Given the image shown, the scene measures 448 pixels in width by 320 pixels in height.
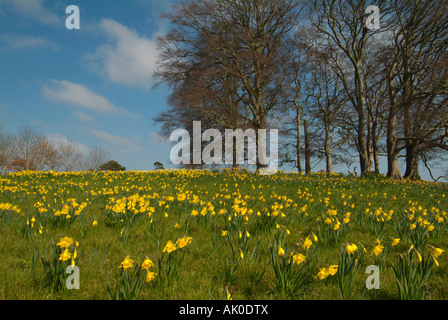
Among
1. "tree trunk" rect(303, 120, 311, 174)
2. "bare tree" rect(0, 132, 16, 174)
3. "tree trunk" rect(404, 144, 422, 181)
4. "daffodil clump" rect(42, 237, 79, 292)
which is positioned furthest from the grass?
"bare tree" rect(0, 132, 16, 174)

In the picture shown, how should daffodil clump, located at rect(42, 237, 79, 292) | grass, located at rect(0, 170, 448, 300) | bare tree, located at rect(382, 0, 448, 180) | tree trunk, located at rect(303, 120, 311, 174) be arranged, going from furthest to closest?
tree trunk, located at rect(303, 120, 311, 174), bare tree, located at rect(382, 0, 448, 180), grass, located at rect(0, 170, 448, 300), daffodil clump, located at rect(42, 237, 79, 292)

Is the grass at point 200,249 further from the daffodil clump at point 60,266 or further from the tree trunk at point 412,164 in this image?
the tree trunk at point 412,164

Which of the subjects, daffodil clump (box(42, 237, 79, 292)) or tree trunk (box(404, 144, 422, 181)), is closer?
daffodil clump (box(42, 237, 79, 292))

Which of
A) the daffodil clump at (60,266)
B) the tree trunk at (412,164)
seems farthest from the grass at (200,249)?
the tree trunk at (412,164)

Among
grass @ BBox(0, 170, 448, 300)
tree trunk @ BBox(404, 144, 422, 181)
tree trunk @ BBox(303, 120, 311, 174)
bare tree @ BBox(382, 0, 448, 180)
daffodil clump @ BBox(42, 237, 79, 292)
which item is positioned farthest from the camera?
tree trunk @ BBox(303, 120, 311, 174)

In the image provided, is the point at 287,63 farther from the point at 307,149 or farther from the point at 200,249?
→ the point at 200,249

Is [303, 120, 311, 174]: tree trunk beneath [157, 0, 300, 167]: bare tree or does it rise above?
beneath

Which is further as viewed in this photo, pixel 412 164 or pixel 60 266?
pixel 412 164

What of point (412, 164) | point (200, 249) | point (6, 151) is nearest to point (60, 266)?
point (200, 249)

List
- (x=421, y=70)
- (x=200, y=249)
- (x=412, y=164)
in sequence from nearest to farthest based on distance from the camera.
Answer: (x=200, y=249), (x=421, y=70), (x=412, y=164)

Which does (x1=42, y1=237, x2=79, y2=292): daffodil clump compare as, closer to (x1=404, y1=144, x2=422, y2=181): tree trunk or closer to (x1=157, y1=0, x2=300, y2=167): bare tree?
(x1=157, y1=0, x2=300, y2=167): bare tree

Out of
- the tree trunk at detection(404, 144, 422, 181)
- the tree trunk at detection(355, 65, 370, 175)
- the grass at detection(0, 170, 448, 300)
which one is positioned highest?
the tree trunk at detection(355, 65, 370, 175)

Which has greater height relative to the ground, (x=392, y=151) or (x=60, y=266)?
(x=392, y=151)

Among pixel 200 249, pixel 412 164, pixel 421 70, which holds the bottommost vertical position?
pixel 200 249
